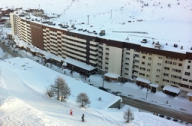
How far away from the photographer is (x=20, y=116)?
22.0 metres

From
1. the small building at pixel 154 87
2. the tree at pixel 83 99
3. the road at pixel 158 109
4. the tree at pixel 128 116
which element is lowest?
the road at pixel 158 109

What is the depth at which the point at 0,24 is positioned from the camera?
4518 inches

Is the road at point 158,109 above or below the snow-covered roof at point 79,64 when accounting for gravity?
below

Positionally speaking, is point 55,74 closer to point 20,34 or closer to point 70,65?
point 70,65

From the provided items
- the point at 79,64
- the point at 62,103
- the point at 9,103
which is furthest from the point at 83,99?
the point at 79,64

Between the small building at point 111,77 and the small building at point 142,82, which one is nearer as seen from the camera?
the small building at point 142,82

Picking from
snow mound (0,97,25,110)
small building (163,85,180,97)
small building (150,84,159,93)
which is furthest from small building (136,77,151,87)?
snow mound (0,97,25,110)

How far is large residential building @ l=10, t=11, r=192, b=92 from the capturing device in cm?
4043

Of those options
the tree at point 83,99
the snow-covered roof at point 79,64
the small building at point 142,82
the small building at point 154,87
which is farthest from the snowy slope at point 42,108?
the small building at point 142,82

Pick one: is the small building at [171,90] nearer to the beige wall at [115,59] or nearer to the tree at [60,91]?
the beige wall at [115,59]

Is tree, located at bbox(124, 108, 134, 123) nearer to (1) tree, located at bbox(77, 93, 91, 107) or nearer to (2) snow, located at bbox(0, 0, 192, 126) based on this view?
(2) snow, located at bbox(0, 0, 192, 126)

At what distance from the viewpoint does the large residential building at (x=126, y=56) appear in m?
40.4

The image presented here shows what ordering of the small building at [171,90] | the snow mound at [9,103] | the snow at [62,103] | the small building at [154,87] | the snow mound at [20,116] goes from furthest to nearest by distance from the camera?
the small building at [154,87] < the small building at [171,90] < the snow mound at [9,103] < the snow at [62,103] < the snow mound at [20,116]

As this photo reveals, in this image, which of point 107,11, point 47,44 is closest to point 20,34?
point 47,44
